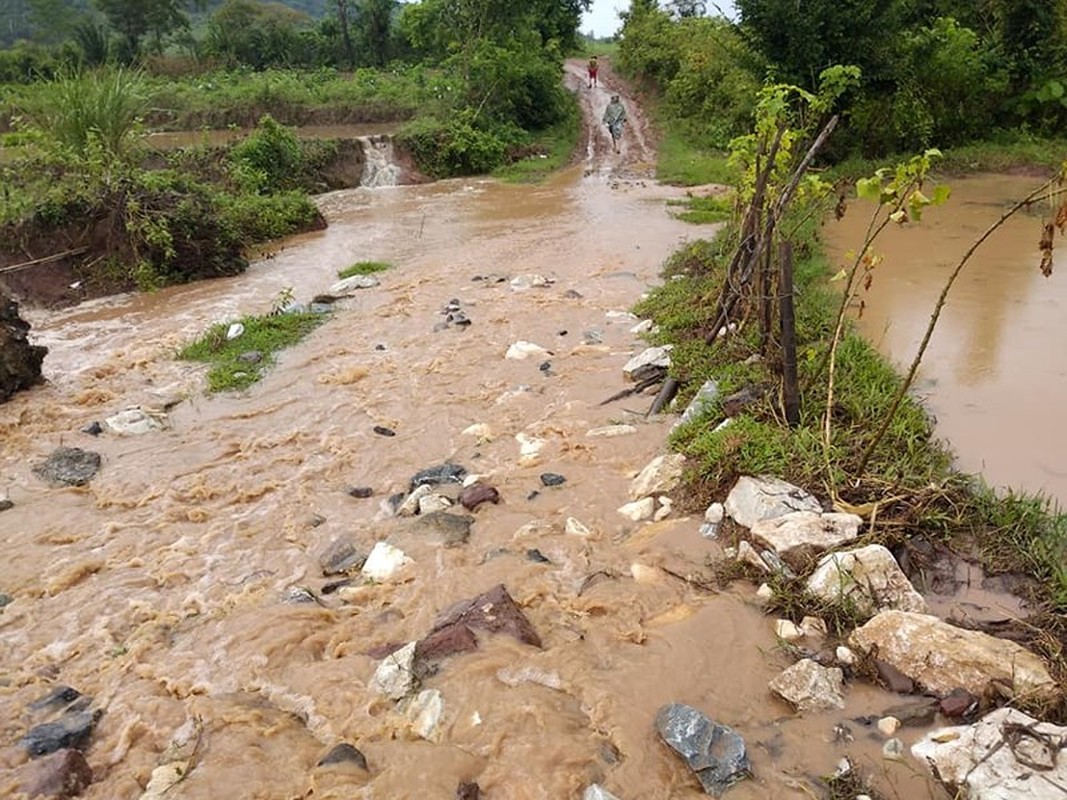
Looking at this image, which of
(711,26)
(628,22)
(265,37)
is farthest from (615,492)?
(265,37)

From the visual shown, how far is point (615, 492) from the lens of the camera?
4.53 meters

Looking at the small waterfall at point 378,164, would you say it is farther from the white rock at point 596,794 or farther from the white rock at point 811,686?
the white rock at point 596,794

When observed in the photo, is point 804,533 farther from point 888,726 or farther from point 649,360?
point 649,360

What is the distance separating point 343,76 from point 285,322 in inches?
1196

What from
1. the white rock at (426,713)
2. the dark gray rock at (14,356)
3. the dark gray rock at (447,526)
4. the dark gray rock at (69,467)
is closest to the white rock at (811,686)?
the white rock at (426,713)

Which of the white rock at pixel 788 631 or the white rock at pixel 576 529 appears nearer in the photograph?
the white rock at pixel 788 631

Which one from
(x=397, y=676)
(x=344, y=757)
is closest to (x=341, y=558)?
(x=397, y=676)

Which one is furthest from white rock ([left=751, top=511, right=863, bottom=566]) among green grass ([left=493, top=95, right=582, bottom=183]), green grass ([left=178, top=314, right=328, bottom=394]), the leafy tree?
the leafy tree

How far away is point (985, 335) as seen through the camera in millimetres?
6496

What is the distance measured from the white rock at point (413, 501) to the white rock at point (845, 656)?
252cm

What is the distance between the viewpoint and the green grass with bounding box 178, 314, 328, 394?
7.00 metres

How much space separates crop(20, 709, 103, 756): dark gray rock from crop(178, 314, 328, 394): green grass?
414cm

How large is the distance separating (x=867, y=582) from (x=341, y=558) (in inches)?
→ 105

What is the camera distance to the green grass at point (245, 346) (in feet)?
23.0
